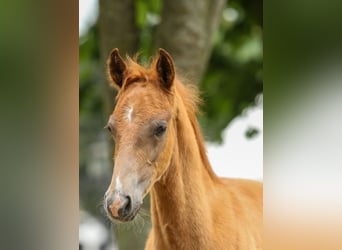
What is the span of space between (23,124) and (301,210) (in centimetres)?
139

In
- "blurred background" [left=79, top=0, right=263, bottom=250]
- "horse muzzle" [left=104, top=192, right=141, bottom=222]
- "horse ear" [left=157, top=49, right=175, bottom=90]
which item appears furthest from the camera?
"blurred background" [left=79, top=0, right=263, bottom=250]

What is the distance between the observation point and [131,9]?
2.99 meters

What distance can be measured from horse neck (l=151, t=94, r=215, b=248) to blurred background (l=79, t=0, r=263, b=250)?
158mm

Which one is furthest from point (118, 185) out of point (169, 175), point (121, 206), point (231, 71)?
point (231, 71)

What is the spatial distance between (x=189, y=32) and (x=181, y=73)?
0.22 metres

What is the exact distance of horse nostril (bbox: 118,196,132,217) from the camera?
250cm

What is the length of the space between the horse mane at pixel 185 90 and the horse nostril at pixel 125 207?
1.23 feet

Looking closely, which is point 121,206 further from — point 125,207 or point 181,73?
point 181,73

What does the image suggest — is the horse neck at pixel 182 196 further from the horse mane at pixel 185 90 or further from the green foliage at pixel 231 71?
the green foliage at pixel 231 71

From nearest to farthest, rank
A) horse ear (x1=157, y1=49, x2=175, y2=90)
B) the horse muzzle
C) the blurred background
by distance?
the horse muzzle, horse ear (x1=157, y1=49, x2=175, y2=90), the blurred background

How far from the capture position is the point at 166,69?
2650 millimetres

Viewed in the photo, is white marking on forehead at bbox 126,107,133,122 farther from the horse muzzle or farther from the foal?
the horse muzzle

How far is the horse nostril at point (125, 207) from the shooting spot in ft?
8.20

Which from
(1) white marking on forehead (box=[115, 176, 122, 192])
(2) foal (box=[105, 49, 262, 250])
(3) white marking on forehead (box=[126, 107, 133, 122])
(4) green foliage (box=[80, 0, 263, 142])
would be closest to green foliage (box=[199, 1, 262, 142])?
(4) green foliage (box=[80, 0, 263, 142])
